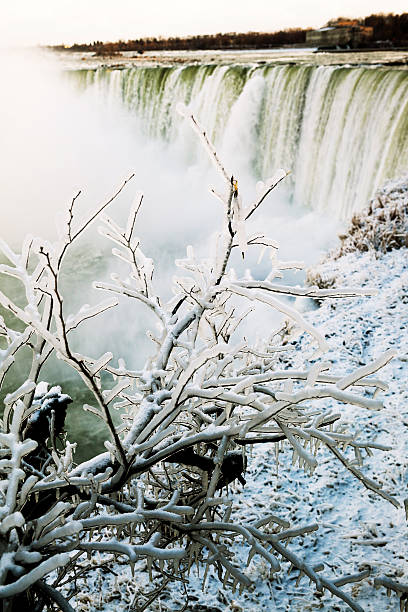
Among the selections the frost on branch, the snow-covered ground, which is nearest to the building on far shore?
the snow-covered ground

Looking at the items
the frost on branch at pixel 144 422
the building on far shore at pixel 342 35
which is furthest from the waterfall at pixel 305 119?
the frost on branch at pixel 144 422

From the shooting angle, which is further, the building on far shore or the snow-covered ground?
the building on far shore

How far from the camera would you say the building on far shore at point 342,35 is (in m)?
21.0

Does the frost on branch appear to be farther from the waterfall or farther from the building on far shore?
the building on far shore

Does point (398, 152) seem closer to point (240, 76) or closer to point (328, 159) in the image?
point (328, 159)

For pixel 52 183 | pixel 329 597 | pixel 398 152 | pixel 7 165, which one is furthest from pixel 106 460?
pixel 7 165

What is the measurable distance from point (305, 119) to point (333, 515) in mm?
12538

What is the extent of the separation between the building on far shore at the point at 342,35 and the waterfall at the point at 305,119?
23.5 ft

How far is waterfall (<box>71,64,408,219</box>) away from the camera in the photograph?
11773mm

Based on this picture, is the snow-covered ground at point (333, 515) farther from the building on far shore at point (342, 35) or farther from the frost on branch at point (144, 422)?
the building on far shore at point (342, 35)

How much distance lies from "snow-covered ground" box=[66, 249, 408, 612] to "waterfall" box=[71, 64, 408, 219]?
7.17 m

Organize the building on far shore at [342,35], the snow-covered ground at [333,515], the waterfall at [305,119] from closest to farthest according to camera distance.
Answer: the snow-covered ground at [333,515] → the waterfall at [305,119] → the building on far shore at [342,35]

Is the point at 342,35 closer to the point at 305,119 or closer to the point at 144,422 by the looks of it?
the point at 305,119

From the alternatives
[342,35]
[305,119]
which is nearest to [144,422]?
[305,119]
